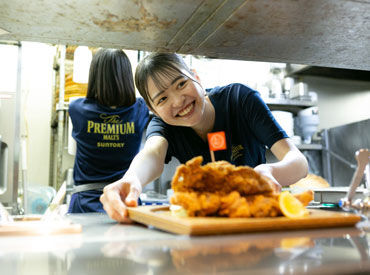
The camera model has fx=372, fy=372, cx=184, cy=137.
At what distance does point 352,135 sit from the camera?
12.5ft

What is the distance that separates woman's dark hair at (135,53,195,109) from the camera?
1.32 m

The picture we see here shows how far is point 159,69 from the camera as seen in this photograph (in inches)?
52.0

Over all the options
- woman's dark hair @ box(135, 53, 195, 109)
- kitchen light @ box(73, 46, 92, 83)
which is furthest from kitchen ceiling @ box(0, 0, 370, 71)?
kitchen light @ box(73, 46, 92, 83)

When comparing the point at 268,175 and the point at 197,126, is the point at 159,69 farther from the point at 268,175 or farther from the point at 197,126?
the point at 268,175

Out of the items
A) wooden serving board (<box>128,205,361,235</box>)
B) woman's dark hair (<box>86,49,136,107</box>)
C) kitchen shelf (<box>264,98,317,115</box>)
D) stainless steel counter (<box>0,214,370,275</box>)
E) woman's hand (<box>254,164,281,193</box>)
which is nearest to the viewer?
stainless steel counter (<box>0,214,370,275</box>)

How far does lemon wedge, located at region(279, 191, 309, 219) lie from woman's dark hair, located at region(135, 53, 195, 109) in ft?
2.20

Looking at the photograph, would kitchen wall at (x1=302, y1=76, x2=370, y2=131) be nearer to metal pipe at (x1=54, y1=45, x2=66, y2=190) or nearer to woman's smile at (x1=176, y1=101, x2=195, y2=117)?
metal pipe at (x1=54, y1=45, x2=66, y2=190)

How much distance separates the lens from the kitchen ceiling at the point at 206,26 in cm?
85

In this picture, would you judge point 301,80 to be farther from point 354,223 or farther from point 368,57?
point 354,223

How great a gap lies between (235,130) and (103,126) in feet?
2.91

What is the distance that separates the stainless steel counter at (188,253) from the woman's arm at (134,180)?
0.92ft

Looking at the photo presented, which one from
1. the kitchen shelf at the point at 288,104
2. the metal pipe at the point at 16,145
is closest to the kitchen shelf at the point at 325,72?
the kitchen shelf at the point at 288,104

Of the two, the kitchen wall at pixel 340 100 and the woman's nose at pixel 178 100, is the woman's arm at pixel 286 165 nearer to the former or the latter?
the woman's nose at pixel 178 100

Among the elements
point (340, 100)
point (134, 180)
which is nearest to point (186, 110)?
point (134, 180)
